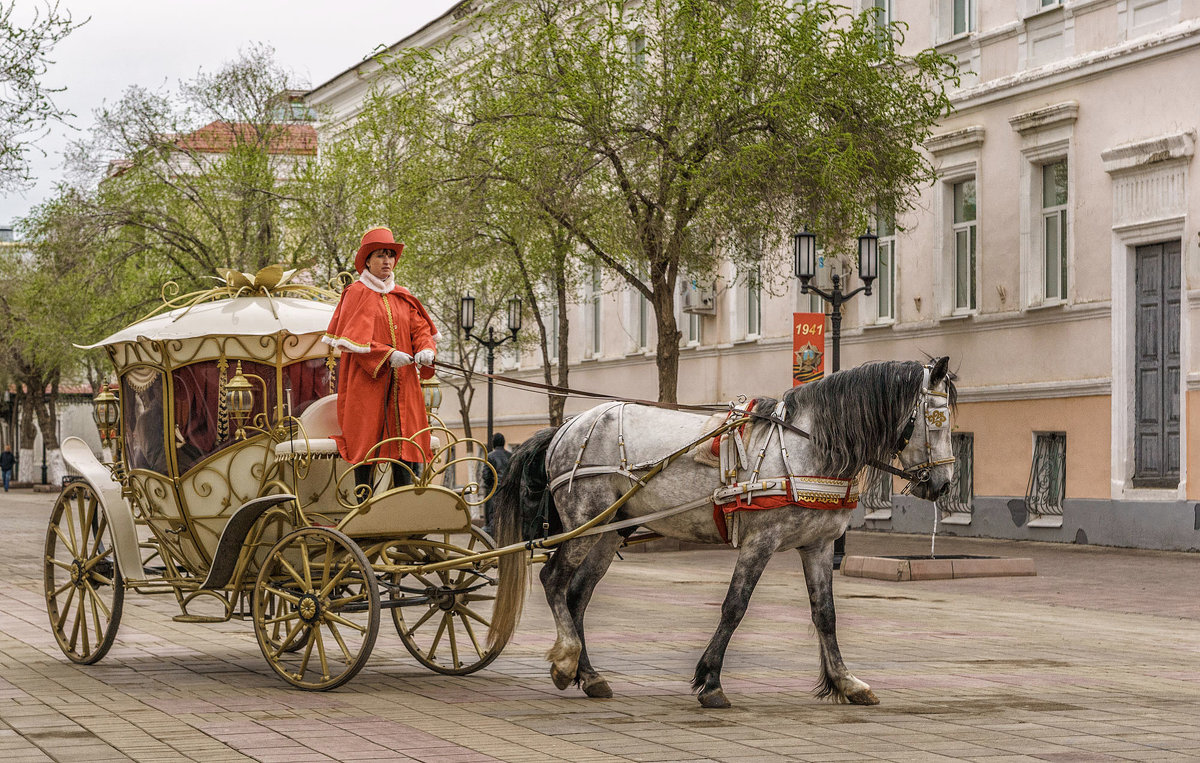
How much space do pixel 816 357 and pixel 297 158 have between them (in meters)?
22.3

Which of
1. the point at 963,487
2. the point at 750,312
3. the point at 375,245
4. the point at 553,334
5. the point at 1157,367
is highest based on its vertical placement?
the point at 553,334

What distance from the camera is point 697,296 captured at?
115ft

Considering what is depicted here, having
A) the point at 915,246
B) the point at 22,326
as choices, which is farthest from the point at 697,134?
the point at 22,326

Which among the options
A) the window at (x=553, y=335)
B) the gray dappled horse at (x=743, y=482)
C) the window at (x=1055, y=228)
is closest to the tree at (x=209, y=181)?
the window at (x=553, y=335)

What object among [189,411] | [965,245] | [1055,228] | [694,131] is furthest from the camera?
[965,245]

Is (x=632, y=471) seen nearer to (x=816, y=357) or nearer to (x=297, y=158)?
(x=816, y=357)

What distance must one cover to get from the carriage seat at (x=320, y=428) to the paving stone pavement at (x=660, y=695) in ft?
4.40

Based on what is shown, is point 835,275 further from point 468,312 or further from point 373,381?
point 373,381

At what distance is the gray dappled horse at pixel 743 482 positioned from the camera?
8.64 m

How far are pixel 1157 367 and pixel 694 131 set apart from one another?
24.8 feet

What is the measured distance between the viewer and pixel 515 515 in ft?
31.7

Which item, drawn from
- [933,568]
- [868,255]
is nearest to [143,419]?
[933,568]

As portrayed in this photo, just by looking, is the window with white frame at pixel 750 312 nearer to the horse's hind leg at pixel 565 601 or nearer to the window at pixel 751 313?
the window at pixel 751 313

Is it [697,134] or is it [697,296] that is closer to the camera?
[697,134]
